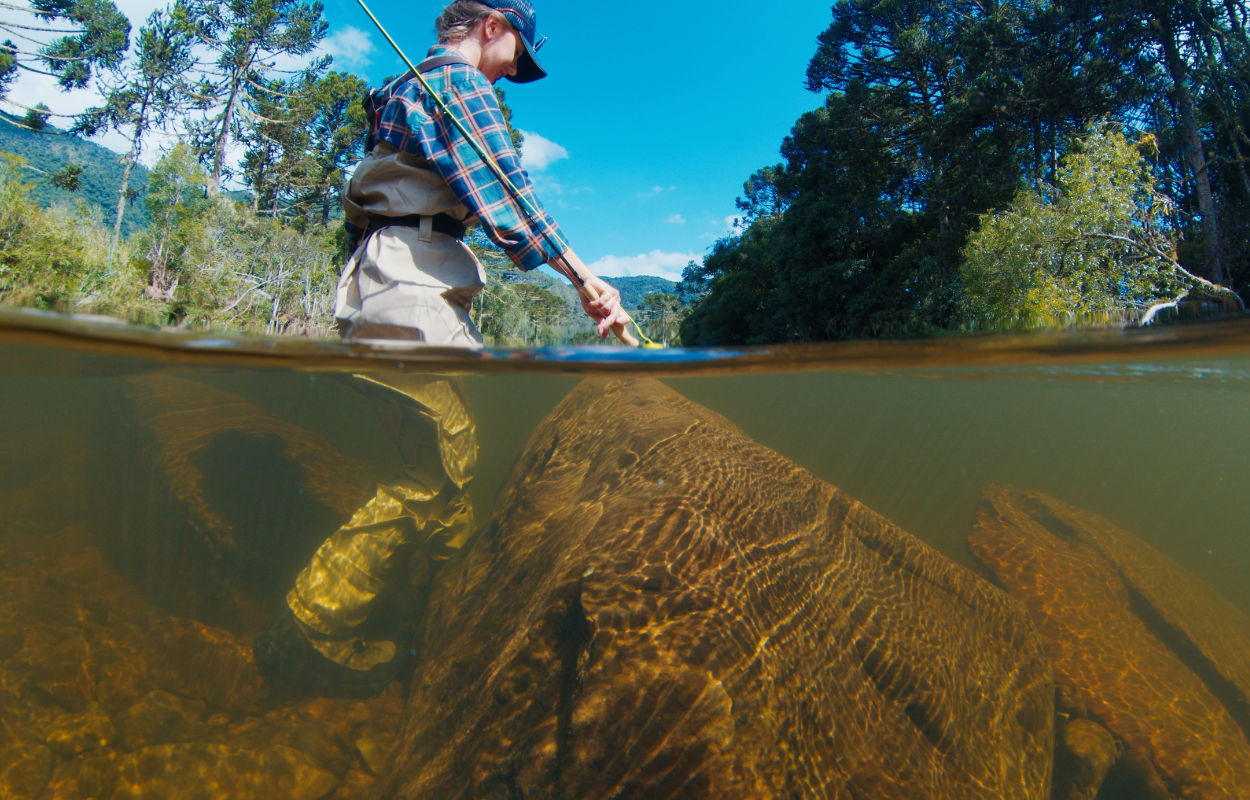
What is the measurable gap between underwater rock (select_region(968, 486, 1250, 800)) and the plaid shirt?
5.12m

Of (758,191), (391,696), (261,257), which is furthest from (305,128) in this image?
(391,696)

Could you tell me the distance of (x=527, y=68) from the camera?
2990 millimetres

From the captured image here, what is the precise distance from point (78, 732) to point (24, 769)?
0.27 metres

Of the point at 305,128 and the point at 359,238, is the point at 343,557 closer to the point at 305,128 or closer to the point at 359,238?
the point at 359,238

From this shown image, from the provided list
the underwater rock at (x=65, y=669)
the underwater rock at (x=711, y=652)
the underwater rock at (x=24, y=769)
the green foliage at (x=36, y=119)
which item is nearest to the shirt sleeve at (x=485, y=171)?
the underwater rock at (x=711, y=652)

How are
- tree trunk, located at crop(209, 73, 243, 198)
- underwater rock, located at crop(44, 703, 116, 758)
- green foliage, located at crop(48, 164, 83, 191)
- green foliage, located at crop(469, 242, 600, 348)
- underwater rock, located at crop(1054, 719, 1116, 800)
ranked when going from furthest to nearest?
tree trunk, located at crop(209, 73, 243, 198)
green foliage, located at crop(48, 164, 83, 191)
green foliage, located at crop(469, 242, 600, 348)
underwater rock, located at crop(1054, 719, 1116, 800)
underwater rock, located at crop(44, 703, 116, 758)

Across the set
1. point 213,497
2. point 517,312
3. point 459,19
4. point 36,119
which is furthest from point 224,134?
point 459,19

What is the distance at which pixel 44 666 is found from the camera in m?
3.96

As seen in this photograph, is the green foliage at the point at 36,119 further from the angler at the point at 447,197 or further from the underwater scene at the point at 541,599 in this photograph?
the angler at the point at 447,197

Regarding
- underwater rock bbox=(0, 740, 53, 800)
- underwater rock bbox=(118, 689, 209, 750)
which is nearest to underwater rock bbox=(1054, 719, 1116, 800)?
underwater rock bbox=(118, 689, 209, 750)

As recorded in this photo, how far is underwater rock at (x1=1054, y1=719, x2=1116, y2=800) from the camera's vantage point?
383 centimetres

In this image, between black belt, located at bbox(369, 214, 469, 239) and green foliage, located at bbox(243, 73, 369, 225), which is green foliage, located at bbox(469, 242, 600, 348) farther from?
green foliage, located at bbox(243, 73, 369, 225)

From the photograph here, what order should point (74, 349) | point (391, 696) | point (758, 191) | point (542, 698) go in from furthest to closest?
point (758, 191), point (74, 349), point (391, 696), point (542, 698)

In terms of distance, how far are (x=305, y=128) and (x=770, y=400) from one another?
Answer: 1934 inches
